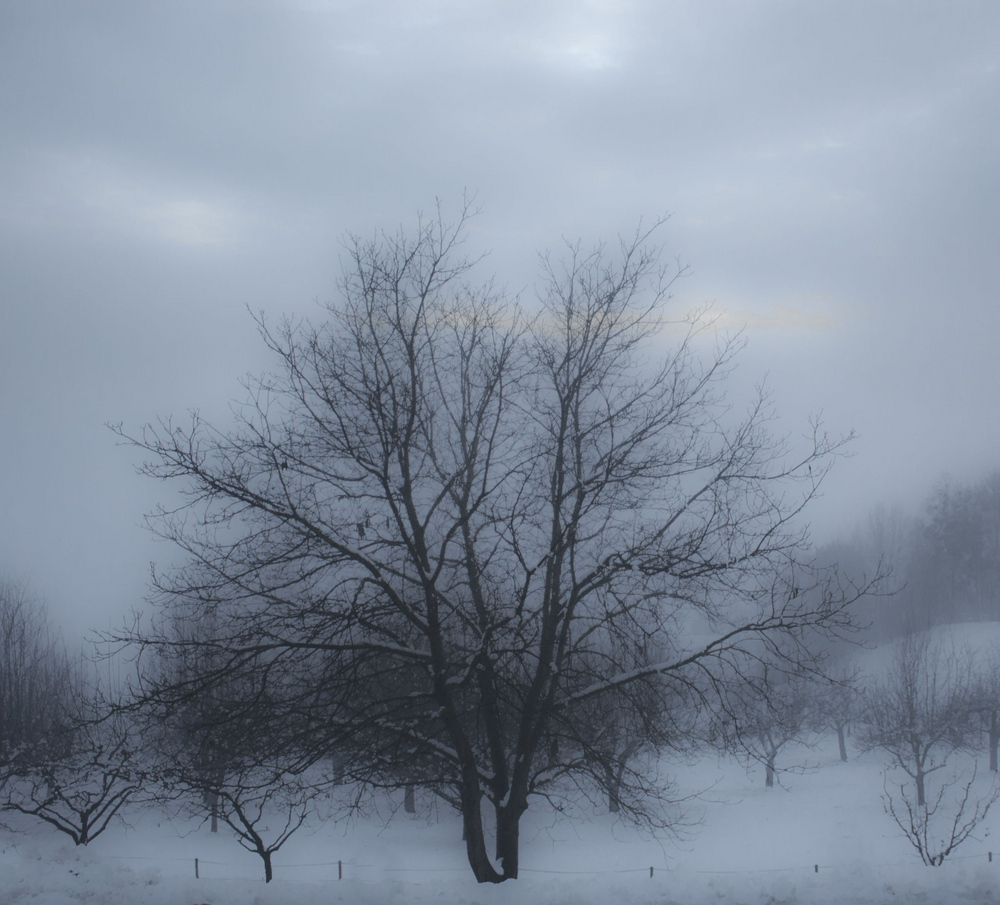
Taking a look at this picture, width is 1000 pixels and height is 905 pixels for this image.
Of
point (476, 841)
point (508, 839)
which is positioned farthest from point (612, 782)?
point (476, 841)

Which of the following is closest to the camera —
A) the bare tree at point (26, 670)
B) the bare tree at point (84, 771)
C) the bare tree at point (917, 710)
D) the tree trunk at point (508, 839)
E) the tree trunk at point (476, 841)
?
the tree trunk at point (476, 841)

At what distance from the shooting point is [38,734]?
21.2 m

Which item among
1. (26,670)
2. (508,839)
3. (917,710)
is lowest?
(917,710)

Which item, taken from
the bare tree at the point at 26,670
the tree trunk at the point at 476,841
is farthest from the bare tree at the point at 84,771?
the bare tree at the point at 26,670

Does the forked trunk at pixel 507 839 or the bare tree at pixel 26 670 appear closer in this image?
the forked trunk at pixel 507 839

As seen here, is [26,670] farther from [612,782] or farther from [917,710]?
[917,710]

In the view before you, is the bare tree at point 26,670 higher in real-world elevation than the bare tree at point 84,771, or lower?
higher

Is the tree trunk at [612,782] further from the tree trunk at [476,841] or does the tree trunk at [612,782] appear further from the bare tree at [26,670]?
the bare tree at [26,670]

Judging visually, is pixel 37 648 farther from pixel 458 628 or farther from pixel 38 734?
pixel 458 628

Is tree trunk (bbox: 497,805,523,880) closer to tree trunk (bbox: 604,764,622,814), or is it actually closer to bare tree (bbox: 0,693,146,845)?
tree trunk (bbox: 604,764,622,814)

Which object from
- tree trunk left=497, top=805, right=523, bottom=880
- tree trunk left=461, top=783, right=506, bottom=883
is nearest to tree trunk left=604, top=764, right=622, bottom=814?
tree trunk left=497, top=805, right=523, bottom=880

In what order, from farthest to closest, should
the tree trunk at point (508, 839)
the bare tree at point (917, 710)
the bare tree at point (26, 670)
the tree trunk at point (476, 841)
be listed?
the bare tree at point (917, 710) < the bare tree at point (26, 670) < the tree trunk at point (508, 839) < the tree trunk at point (476, 841)

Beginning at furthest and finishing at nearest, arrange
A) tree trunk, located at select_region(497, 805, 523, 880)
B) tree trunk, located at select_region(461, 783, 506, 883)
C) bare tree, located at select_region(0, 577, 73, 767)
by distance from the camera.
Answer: bare tree, located at select_region(0, 577, 73, 767) < tree trunk, located at select_region(497, 805, 523, 880) < tree trunk, located at select_region(461, 783, 506, 883)

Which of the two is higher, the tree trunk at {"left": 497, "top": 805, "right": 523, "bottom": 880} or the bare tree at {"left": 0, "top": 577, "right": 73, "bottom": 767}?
the bare tree at {"left": 0, "top": 577, "right": 73, "bottom": 767}
